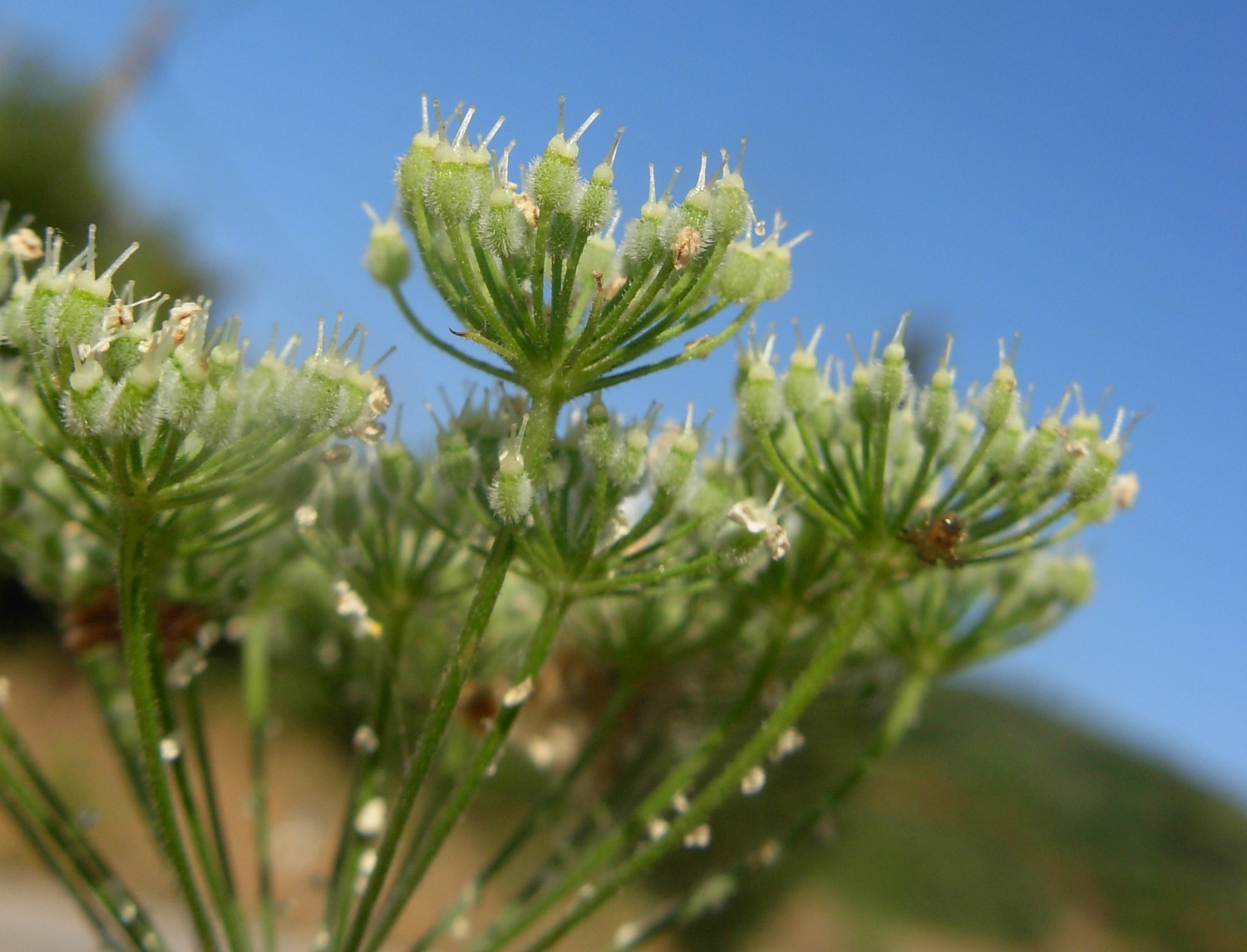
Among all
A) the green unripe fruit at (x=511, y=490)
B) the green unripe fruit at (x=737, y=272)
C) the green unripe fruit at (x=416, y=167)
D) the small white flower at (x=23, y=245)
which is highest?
the small white flower at (x=23, y=245)

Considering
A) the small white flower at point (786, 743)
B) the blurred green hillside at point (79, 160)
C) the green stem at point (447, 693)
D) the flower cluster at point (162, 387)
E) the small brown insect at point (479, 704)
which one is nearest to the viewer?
the flower cluster at point (162, 387)

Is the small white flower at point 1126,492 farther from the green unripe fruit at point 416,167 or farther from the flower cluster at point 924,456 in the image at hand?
the green unripe fruit at point 416,167

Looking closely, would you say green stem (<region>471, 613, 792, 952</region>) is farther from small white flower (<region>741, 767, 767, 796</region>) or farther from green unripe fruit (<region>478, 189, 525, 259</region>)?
green unripe fruit (<region>478, 189, 525, 259</region>)

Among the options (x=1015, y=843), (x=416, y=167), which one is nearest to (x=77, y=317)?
(x=416, y=167)

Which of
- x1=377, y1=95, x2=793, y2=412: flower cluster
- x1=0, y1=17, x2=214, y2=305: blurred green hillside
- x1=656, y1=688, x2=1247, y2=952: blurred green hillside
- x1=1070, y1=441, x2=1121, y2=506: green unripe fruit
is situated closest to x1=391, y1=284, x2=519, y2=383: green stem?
x1=377, y1=95, x2=793, y2=412: flower cluster

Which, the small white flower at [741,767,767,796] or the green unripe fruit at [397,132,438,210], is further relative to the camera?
the small white flower at [741,767,767,796]

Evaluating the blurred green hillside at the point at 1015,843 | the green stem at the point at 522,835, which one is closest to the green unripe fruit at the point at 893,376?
the green stem at the point at 522,835

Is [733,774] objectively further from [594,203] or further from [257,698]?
[257,698]

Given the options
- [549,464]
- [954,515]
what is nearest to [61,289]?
[549,464]
